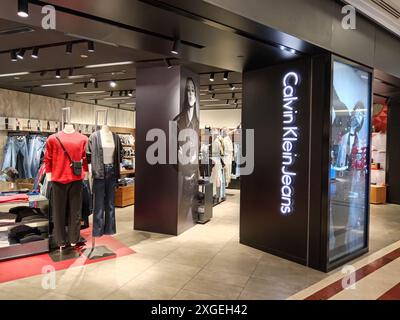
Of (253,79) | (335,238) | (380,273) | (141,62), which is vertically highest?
(141,62)

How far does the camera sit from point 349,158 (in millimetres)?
4387

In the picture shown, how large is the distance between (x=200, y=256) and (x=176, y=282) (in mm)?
934

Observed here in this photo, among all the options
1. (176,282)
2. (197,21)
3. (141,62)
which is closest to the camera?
(197,21)

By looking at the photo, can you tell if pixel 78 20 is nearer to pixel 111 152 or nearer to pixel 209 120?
pixel 111 152

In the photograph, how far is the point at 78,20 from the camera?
3.03 metres

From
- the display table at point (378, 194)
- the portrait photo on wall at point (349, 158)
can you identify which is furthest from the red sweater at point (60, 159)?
the display table at point (378, 194)

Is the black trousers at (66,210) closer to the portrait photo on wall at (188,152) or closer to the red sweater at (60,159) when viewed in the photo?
the red sweater at (60,159)

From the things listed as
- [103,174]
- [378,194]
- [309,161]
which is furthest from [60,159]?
[378,194]

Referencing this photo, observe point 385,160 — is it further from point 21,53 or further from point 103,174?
point 21,53

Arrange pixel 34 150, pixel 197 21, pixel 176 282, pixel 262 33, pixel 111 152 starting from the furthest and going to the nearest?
pixel 34 150 < pixel 111 152 < pixel 176 282 < pixel 262 33 < pixel 197 21

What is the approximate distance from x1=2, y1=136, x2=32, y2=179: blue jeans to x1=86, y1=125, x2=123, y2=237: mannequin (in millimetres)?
5211

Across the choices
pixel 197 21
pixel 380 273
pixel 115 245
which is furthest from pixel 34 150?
pixel 380 273

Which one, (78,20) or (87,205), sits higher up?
(78,20)

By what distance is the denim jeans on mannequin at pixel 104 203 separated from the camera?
433 centimetres
